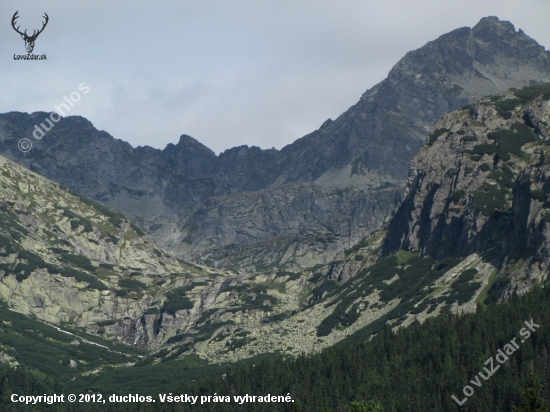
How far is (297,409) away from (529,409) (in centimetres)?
3300

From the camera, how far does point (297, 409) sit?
128500 mm

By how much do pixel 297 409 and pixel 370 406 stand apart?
22845mm

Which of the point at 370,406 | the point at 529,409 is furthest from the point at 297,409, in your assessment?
the point at 529,409

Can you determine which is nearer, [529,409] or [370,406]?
[529,409]

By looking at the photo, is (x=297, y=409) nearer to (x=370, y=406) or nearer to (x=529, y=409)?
(x=370, y=406)

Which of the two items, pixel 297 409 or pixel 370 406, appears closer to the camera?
pixel 297 409

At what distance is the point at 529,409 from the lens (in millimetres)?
124812

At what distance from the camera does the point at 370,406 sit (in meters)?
147

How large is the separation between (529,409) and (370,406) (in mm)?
30398
